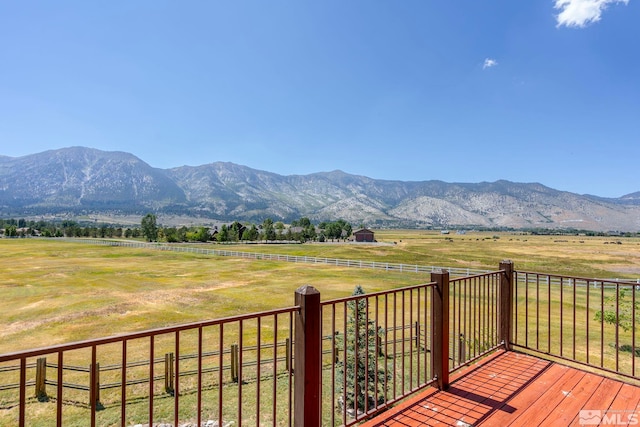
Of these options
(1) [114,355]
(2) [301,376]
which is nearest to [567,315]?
(2) [301,376]

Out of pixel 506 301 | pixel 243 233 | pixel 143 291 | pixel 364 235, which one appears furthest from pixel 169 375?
pixel 364 235

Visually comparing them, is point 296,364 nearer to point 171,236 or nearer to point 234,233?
point 234,233

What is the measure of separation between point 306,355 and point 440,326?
176cm

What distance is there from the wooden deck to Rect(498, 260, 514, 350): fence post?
1.92 feet

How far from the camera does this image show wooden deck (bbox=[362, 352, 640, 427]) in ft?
9.68

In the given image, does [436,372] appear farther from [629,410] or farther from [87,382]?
[87,382]

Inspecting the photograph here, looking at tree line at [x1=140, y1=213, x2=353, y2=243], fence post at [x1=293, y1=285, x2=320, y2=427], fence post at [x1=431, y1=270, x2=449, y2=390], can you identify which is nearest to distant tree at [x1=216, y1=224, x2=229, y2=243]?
tree line at [x1=140, y1=213, x2=353, y2=243]

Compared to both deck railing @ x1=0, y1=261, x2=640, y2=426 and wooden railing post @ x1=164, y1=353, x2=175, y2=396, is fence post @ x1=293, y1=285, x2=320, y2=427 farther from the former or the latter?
wooden railing post @ x1=164, y1=353, x2=175, y2=396

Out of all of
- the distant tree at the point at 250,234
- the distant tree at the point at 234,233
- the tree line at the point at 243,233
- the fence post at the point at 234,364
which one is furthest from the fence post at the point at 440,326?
the distant tree at the point at 250,234

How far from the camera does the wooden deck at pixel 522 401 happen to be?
2949 mm

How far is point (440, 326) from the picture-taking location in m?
3.45

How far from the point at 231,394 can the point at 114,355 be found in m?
4.90

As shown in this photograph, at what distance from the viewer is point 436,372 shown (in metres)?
3.53

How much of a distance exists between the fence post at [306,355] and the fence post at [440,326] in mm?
1610
